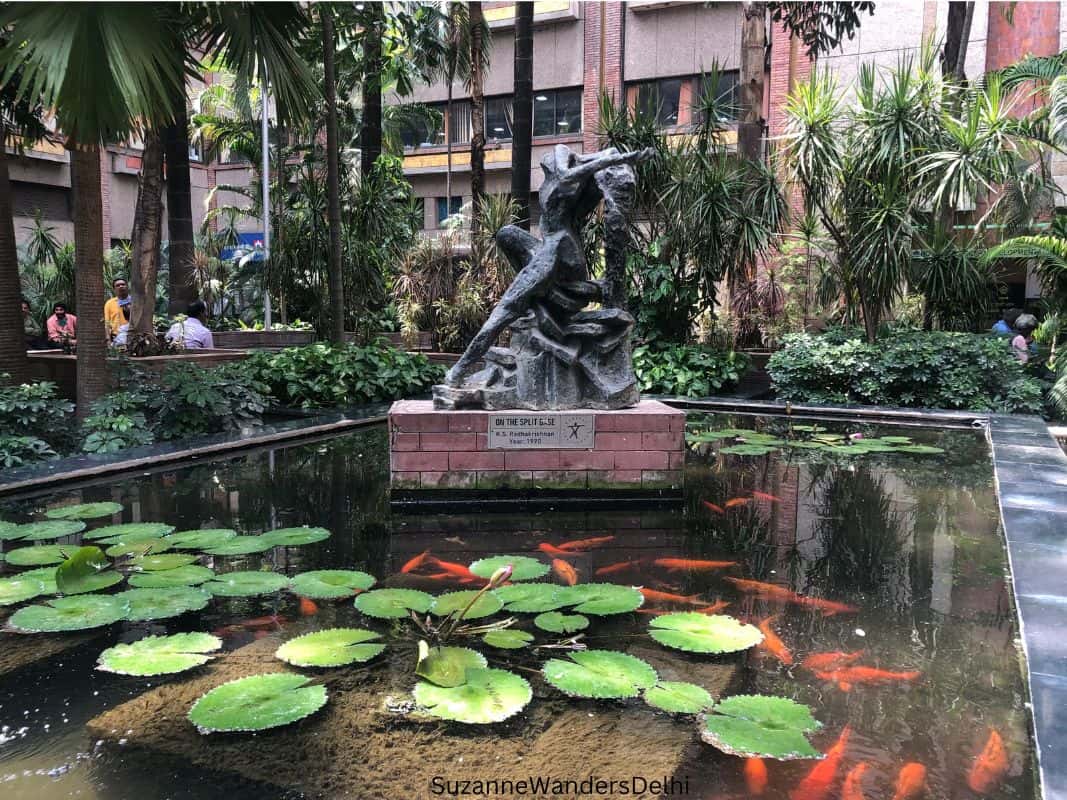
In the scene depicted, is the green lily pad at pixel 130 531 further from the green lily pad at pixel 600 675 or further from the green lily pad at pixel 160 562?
the green lily pad at pixel 600 675

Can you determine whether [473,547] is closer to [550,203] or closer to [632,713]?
[632,713]

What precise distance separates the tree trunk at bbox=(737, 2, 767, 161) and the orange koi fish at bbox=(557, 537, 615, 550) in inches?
357

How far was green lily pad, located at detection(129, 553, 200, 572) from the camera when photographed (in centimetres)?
359

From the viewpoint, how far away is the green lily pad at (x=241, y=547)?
387cm

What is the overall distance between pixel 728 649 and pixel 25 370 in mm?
6804

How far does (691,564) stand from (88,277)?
18.3ft

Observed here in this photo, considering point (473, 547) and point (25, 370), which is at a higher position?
point (25, 370)

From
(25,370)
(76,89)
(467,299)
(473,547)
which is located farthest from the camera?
(467,299)

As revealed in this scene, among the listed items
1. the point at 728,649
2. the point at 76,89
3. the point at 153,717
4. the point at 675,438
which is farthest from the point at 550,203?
the point at 153,717

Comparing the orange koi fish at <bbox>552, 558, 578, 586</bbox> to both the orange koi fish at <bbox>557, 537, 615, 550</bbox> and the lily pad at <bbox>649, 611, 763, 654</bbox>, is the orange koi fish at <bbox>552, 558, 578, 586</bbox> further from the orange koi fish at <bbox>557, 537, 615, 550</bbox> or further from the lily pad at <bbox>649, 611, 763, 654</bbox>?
the lily pad at <bbox>649, 611, 763, 654</bbox>

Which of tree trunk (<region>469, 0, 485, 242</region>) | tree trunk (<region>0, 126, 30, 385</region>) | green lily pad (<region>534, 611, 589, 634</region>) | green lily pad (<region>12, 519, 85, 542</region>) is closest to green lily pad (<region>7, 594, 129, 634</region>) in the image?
green lily pad (<region>12, 519, 85, 542</region>)

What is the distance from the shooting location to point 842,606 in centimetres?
328

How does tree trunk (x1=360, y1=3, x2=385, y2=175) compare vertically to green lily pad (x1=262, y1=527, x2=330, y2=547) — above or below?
above

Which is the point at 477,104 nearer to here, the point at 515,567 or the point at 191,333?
the point at 191,333
